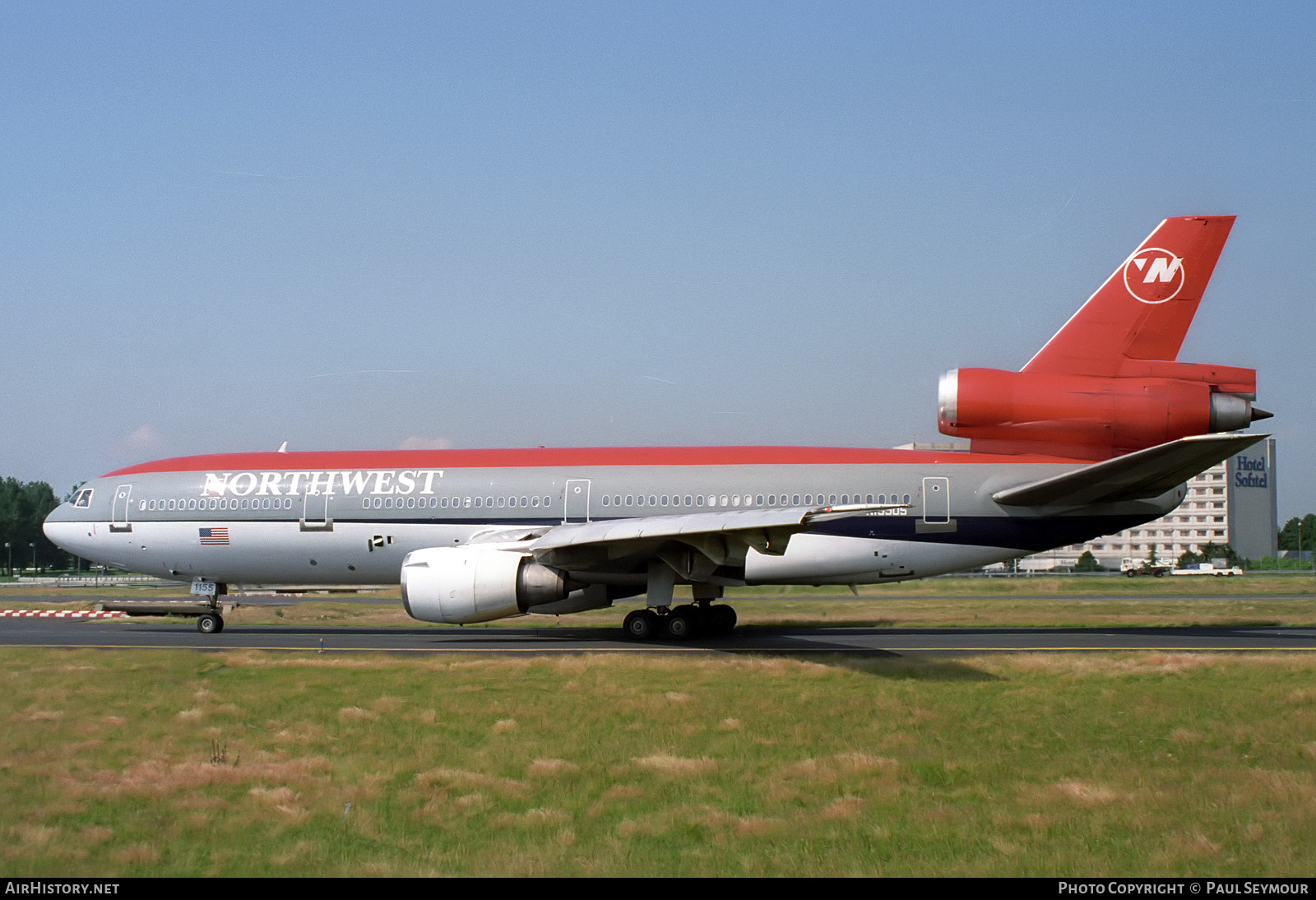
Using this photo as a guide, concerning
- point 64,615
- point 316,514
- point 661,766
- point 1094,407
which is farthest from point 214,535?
point 1094,407

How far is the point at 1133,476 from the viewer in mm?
18047

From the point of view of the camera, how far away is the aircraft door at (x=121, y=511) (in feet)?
75.8

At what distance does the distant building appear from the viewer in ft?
385

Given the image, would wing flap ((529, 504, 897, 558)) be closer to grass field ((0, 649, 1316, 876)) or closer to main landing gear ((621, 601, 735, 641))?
grass field ((0, 649, 1316, 876))

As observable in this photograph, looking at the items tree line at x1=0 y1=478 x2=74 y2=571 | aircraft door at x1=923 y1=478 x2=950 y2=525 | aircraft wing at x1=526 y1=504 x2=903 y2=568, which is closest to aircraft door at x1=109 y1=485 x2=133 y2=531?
aircraft wing at x1=526 y1=504 x2=903 y2=568

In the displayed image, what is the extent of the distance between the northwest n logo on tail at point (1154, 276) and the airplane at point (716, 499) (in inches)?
1.3

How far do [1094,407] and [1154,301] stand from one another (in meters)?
2.41

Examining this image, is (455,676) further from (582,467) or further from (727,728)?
(582,467)

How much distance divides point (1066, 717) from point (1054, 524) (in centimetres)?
913

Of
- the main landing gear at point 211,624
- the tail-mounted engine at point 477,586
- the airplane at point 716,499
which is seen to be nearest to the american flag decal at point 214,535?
the airplane at point 716,499

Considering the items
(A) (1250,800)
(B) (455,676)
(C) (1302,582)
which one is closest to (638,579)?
(B) (455,676)

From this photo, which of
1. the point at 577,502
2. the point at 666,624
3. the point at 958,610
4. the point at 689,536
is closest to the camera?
the point at 689,536

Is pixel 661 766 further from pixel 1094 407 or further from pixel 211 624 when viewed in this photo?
pixel 211 624

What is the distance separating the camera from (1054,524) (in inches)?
779
